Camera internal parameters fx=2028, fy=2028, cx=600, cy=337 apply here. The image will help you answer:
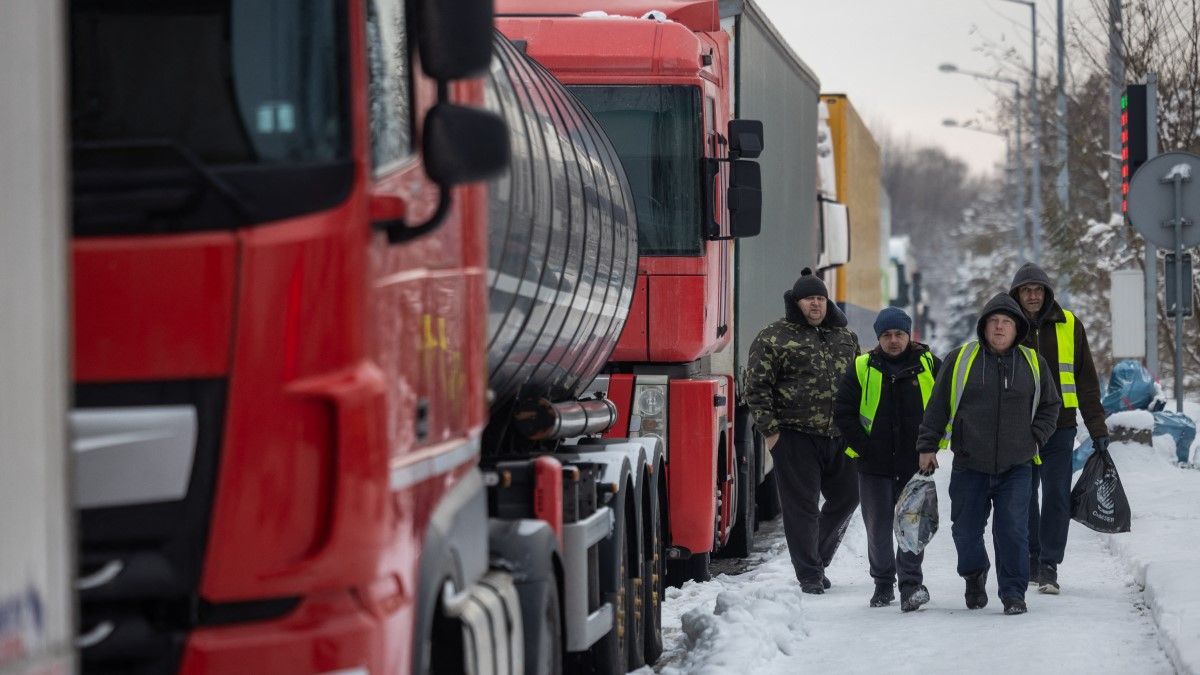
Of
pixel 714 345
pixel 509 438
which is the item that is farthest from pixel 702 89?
pixel 509 438

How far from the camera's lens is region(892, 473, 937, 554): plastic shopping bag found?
10.9 metres

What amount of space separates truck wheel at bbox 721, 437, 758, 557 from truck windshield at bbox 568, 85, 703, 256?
2476 millimetres

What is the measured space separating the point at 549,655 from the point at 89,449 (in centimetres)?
276

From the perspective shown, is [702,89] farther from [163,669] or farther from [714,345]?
[163,669]

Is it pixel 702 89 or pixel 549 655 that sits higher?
pixel 702 89

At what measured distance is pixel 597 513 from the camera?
7711 millimetres

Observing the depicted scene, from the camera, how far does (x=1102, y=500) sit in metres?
11.9

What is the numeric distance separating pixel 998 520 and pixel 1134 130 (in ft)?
21.3

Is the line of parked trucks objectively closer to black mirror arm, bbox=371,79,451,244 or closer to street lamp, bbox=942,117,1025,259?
black mirror arm, bbox=371,79,451,244

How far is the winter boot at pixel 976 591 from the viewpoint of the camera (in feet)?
35.6

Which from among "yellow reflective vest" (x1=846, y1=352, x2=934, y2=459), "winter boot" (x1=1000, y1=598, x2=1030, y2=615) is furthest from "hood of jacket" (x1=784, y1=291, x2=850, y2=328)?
"winter boot" (x1=1000, y1=598, x2=1030, y2=615)

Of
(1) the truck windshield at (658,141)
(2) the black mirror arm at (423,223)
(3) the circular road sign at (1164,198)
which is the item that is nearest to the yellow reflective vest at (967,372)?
(1) the truck windshield at (658,141)

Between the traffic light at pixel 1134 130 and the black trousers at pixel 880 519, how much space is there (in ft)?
18.1

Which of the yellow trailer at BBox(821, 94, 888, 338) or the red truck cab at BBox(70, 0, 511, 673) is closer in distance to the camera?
the red truck cab at BBox(70, 0, 511, 673)
